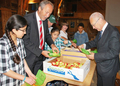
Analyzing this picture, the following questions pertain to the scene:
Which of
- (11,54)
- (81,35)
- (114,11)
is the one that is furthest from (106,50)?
(114,11)

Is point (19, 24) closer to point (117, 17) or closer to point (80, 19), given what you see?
point (117, 17)

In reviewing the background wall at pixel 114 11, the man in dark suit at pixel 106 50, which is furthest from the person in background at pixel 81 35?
the background wall at pixel 114 11

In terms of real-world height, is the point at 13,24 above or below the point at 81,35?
above

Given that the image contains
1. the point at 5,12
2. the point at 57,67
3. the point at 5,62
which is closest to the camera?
the point at 5,62

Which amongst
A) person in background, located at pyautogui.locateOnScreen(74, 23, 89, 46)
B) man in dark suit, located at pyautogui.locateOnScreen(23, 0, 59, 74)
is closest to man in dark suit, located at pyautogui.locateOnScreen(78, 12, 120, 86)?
man in dark suit, located at pyautogui.locateOnScreen(23, 0, 59, 74)

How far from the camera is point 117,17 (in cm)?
662

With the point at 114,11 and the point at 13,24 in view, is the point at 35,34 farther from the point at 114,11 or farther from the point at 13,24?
the point at 114,11

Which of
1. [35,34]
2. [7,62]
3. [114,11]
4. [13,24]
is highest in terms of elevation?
[114,11]

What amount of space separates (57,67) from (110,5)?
22.1 feet

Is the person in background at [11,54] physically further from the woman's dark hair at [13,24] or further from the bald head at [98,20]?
the bald head at [98,20]

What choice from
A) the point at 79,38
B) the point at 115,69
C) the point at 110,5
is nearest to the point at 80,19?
the point at 110,5

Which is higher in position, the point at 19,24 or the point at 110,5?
the point at 110,5

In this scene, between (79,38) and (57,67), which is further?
(79,38)

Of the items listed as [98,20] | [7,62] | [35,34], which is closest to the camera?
[7,62]
